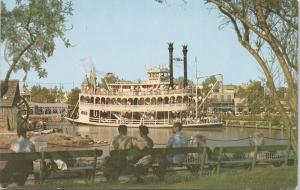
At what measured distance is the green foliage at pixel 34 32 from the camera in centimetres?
1042

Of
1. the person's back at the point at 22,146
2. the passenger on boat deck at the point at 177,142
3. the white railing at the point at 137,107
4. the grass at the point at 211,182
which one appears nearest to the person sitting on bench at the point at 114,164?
the grass at the point at 211,182

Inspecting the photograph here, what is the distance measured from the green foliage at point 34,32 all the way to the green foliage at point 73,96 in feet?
2.54

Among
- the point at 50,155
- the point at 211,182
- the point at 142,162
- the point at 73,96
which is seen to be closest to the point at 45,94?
the point at 73,96

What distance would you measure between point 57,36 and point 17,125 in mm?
1894

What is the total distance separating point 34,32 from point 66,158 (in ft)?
8.64

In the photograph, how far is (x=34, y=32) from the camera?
10.6 metres

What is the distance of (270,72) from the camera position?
10727mm

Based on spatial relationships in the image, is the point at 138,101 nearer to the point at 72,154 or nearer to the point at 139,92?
the point at 139,92

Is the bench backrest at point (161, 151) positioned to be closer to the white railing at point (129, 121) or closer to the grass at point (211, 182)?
the grass at point (211, 182)

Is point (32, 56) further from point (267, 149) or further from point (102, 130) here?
point (267, 149)

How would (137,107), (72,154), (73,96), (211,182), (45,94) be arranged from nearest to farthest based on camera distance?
(72,154) → (211,182) → (45,94) → (73,96) → (137,107)

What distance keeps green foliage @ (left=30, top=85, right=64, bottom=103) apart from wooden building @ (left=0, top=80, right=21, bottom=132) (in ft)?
1.29

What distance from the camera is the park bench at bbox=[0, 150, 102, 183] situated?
908cm

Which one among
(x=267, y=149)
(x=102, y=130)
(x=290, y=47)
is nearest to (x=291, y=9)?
(x=290, y=47)
